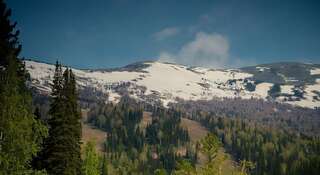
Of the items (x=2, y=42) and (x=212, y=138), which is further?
(x=2, y=42)

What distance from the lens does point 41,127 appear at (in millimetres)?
29094

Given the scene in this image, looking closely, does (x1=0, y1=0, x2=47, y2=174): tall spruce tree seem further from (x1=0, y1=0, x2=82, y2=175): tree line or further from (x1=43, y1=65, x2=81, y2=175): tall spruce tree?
(x1=43, y1=65, x2=81, y2=175): tall spruce tree

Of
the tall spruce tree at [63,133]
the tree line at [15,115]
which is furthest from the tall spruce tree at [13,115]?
the tall spruce tree at [63,133]

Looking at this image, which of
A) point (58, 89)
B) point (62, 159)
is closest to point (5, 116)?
point (62, 159)

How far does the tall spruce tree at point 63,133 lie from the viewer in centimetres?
4275

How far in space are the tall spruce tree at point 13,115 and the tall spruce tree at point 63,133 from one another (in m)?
14.1

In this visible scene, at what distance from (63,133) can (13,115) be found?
17.6 meters

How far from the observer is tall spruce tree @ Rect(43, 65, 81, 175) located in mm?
42750

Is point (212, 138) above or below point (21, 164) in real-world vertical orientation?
above

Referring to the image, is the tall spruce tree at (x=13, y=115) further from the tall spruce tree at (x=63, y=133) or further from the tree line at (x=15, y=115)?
the tall spruce tree at (x=63, y=133)

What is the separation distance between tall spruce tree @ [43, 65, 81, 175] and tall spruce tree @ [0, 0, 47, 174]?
14082 millimetres

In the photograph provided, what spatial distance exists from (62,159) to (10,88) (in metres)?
17.2

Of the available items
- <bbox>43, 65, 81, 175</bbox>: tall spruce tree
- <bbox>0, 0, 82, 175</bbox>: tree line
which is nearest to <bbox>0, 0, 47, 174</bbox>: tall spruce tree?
<bbox>0, 0, 82, 175</bbox>: tree line

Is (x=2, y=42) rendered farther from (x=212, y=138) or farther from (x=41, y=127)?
(x=212, y=138)
